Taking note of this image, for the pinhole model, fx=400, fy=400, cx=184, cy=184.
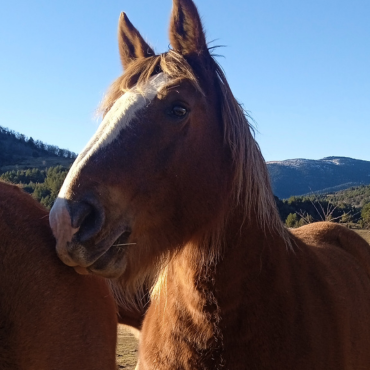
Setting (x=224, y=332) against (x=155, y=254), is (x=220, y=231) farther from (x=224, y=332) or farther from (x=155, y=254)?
(x=224, y=332)

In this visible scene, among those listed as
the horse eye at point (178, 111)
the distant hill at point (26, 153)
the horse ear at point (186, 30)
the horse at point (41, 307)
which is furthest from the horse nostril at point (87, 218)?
the distant hill at point (26, 153)

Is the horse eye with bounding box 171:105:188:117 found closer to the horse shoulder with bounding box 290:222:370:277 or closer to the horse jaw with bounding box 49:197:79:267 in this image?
the horse jaw with bounding box 49:197:79:267

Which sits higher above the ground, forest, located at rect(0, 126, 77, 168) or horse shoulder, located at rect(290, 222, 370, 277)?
forest, located at rect(0, 126, 77, 168)

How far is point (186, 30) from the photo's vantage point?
274cm

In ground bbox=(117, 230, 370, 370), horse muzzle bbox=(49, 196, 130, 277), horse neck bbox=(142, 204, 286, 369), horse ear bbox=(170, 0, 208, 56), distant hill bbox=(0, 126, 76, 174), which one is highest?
distant hill bbox=(0, 126, 76, 174)

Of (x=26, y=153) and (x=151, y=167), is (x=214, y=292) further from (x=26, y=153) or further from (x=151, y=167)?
(x=26, y=153)

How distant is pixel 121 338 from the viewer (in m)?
8.15

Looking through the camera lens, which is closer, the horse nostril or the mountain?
the horse nostril

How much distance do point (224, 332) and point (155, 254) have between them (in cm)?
69

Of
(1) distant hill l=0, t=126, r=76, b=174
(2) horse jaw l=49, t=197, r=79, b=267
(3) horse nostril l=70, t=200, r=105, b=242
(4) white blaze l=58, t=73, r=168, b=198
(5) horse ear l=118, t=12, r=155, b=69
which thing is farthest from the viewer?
(1) distant hill l=0, t=126, r=76, b=174

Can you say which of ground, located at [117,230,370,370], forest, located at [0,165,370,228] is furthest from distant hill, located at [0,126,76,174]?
ground, located at [117,230,370,370]

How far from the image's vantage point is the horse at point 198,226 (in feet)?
7.48

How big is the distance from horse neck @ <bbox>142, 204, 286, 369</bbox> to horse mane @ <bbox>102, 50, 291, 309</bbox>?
61 mm

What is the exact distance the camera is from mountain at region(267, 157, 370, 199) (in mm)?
61969
